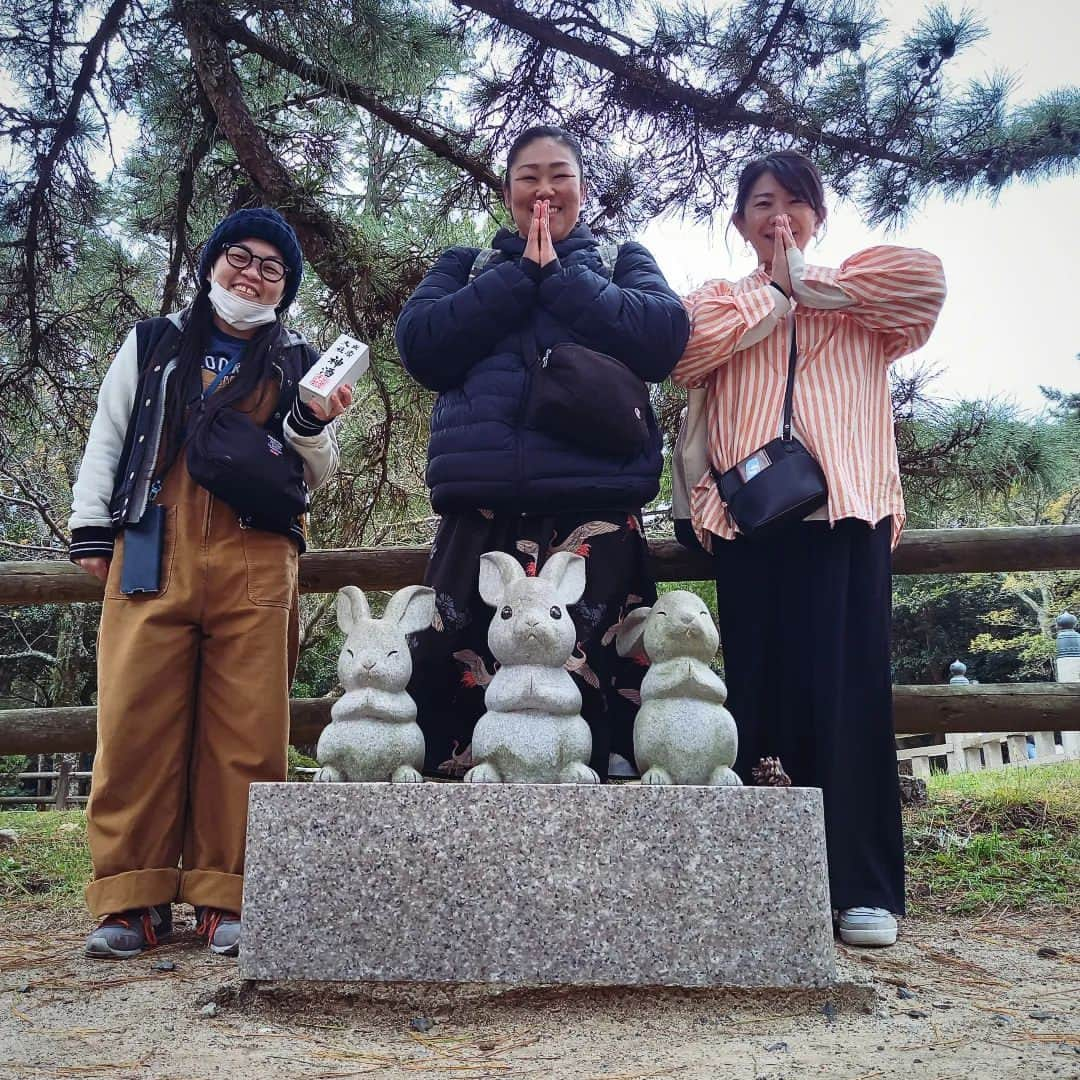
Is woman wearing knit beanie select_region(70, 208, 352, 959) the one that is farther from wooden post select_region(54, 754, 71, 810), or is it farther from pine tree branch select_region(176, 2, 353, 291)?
wooden post select_region(54, 754, 71, 810)

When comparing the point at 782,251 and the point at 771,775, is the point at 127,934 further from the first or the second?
the point at 782,251

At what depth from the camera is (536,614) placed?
2.08 m

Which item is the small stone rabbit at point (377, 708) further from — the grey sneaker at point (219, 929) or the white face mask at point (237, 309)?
the white face mask at point (237, 309)

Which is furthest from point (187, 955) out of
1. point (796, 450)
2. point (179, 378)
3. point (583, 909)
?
point (796, 450)

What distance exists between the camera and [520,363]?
239cm

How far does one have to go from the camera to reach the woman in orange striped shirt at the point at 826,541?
2357 mm

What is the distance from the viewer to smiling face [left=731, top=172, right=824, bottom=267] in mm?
2637

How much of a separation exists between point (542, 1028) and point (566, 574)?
917 mm

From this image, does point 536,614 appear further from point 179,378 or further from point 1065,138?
point 1065,138

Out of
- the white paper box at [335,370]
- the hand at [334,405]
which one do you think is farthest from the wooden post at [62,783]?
the white paper box at [335,370]

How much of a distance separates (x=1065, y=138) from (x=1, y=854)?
475cm

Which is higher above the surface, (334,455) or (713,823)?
(334,455)

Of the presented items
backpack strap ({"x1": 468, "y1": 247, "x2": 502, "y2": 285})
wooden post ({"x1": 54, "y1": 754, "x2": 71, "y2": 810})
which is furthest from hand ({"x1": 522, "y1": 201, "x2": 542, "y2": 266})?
wooden post ({"x1": 54, "y1": 754, "x2": 71, "y2": 810})

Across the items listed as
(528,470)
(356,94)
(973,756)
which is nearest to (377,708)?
(528,470)
